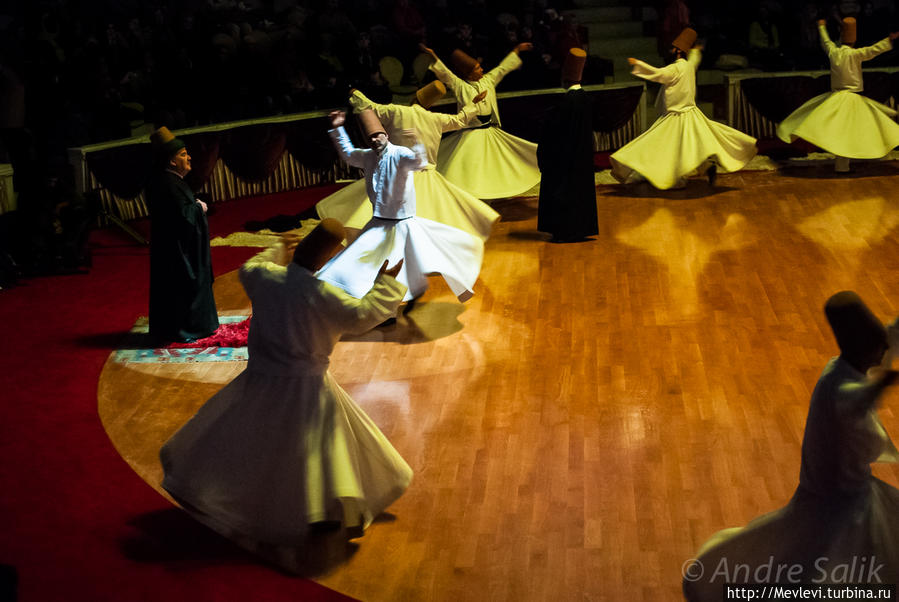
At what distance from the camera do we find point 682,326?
684 centimetres

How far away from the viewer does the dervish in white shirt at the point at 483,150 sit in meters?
10.0

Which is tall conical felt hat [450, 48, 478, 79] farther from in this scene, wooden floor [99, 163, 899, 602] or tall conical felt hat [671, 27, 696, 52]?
tall conical felt hat [671, 27, 696, 52]

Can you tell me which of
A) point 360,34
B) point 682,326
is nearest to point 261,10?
point 360,34

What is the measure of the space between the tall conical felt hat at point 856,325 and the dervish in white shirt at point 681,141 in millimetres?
7580

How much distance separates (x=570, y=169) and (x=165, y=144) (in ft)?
12.3

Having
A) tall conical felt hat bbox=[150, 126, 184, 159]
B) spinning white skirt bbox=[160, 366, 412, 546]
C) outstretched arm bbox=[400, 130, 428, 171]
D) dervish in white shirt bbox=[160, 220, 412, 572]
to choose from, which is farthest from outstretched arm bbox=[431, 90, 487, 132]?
spinning white skirt bbox=[160, 366, 412, 546]

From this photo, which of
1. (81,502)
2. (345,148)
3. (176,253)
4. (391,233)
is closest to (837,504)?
(81,502)

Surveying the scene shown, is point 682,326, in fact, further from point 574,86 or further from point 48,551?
point 48,551

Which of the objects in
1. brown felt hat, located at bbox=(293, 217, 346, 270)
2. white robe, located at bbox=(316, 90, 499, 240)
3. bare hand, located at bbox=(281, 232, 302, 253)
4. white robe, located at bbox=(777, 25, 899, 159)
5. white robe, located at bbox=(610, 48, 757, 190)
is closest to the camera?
brown felt hat, located at bbox=(293, 217, 346, 270)

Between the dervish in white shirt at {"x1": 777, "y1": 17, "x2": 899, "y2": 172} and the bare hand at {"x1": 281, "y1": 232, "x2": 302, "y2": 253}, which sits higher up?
the dervish in white shirt at {"x1": 777, "y1": 17, "x2": 899, "y2": 172}

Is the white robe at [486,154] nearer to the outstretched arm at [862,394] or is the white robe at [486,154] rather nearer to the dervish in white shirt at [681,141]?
the dervish in white shirt at [681,141]

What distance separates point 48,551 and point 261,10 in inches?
406

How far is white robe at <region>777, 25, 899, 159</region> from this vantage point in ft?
35.6

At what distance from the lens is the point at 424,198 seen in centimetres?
792
